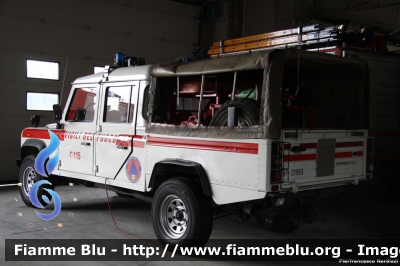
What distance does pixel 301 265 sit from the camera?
538 cm

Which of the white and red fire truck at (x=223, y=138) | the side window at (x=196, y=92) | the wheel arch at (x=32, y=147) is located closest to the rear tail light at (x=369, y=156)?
the white and red fire truck at (x=223, y=138)

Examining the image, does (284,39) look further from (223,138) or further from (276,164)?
(276,164)

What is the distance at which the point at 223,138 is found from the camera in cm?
519

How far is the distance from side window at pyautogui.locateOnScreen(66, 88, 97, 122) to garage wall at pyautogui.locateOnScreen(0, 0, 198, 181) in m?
4.69

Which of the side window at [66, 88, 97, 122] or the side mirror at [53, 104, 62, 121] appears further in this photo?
the side mirror at [53, 104, 62, 121]

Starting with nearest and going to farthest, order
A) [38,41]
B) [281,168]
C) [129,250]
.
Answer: [281,168] → [129,250] → [38,41]

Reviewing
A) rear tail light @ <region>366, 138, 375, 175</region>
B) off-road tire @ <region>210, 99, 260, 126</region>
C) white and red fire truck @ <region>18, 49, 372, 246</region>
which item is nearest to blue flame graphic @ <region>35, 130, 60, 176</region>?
white and red fire truck @ <region>18, 49, 372, 246</region>

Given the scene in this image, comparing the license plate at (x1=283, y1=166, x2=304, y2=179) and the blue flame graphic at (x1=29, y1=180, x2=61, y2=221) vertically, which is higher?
the license plate at (x1=283, y1=166, x2=304, y2=179)

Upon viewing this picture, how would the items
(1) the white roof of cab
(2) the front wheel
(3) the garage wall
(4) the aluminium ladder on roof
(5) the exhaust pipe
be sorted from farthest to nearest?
(3) the garage wall → (4) the aluminium ladder on roof → (1) the white roof of cab → (2) the front wheel → (5) the exhaust pipe

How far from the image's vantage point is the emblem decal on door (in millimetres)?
6223

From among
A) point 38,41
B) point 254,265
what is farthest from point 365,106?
point 38,41

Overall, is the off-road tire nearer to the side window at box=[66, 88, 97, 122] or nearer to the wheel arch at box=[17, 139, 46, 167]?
the side window at box=[66, 88, 97, 122]

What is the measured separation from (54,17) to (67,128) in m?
5.73

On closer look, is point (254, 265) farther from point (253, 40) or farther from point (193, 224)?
point (253, 40)
